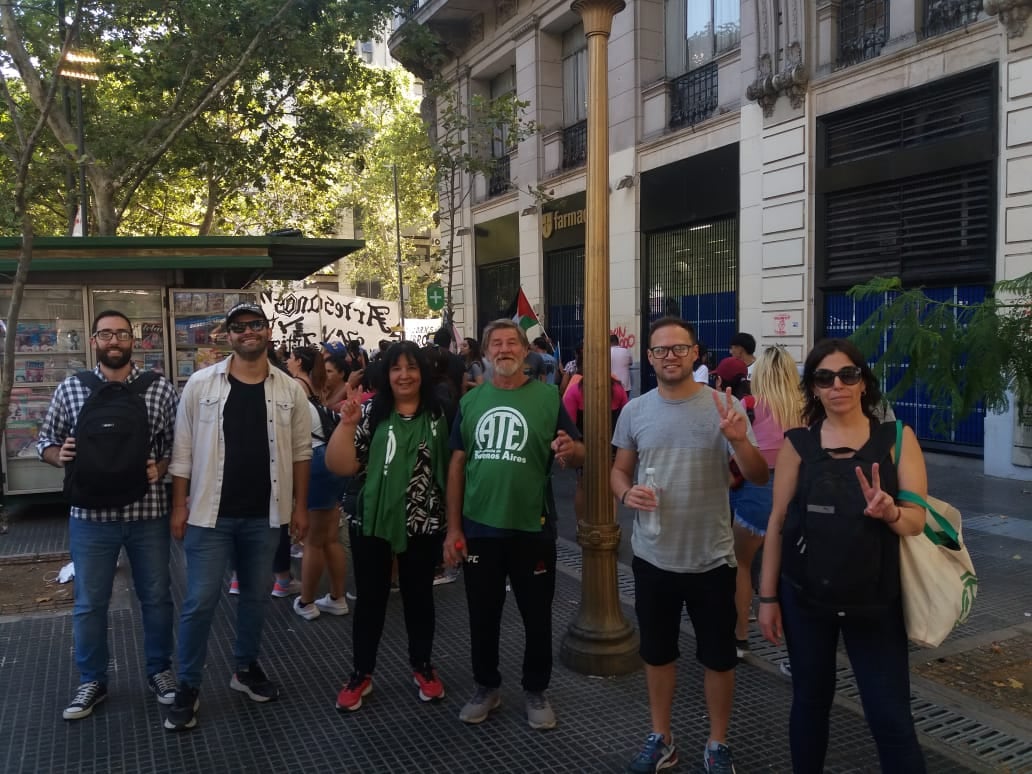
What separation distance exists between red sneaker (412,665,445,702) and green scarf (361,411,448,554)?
2.18ft

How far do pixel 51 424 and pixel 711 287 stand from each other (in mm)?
12274

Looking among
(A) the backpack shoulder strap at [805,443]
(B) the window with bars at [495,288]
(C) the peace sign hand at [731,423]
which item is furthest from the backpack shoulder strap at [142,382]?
(B) the window with bars at [495,288]

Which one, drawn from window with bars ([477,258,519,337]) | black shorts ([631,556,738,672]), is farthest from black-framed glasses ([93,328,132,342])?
window with bars ([477,258,519,337])

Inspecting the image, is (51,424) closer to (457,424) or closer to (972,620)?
(457,424)

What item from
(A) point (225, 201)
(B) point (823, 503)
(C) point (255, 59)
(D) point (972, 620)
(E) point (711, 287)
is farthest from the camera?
(A) point (225, 201)

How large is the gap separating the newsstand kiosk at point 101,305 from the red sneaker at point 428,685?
18.9ft

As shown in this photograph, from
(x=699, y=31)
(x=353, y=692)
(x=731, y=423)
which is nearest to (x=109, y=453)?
(x=353, y=692)

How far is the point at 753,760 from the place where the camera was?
3.55m

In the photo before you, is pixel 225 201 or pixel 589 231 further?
pixel 225 201

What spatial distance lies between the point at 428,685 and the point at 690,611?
4.90 feet

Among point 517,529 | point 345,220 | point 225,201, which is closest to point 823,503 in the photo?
point 517,529

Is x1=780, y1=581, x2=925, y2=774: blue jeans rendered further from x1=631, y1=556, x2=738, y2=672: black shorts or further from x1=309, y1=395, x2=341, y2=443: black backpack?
x1=309, y1=395, x2=341, y2=443: black backpack

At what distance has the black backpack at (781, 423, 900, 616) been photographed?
262 centimetres

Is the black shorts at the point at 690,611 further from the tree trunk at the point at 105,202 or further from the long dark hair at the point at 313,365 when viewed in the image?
the tree trunk at the point at 105,202
